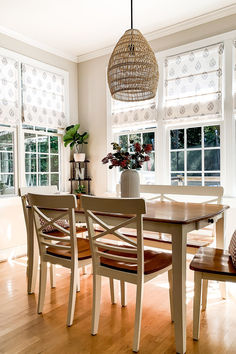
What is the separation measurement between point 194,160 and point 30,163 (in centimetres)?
236

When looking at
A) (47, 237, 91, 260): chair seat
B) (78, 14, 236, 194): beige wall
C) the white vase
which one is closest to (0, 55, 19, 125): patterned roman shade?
(78, 14, 236, 194): beige wall

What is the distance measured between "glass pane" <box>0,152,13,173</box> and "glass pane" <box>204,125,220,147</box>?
2.66 m

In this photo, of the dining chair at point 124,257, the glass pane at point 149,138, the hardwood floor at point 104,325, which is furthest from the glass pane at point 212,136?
Answer: the dining chair at point 124,257

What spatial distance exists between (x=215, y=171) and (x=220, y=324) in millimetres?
1997

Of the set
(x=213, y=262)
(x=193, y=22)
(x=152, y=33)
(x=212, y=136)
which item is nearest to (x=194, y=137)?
(x=212, y=136)

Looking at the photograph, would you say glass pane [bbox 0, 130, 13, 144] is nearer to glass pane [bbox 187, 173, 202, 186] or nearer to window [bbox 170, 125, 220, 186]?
window [bbox 170, 125, 220, 186]

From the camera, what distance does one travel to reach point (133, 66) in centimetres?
247

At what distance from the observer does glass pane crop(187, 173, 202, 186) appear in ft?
12.7

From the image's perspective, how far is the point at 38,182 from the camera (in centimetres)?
447

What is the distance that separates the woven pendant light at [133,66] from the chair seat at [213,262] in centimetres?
146

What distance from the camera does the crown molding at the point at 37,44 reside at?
3982mm

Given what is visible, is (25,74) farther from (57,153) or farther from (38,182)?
(38,182)

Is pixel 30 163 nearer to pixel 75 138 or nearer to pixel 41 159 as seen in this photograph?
pixel 41 159

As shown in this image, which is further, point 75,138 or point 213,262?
point 75,138
